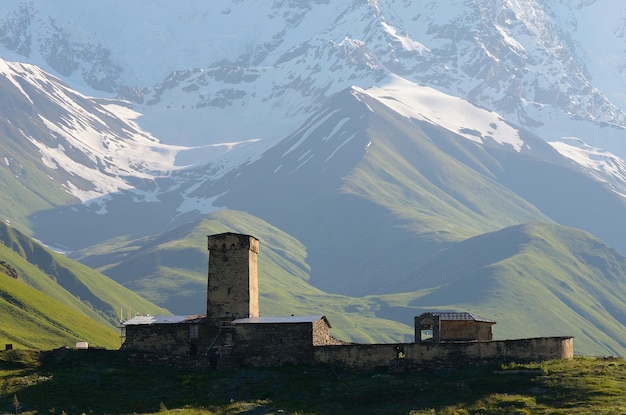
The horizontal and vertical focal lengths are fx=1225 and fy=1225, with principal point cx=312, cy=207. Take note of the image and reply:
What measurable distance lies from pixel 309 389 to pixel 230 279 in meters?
19.3

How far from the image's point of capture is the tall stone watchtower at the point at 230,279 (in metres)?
111

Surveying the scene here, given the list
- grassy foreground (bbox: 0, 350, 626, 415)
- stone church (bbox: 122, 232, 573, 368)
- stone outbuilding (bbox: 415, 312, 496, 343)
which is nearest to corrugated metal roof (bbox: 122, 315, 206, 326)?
stone church (bbox: 122, 232, 573, 368)

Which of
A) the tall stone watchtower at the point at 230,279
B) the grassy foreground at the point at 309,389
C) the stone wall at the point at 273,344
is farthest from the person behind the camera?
the tall stone watchtower at the point at 230,279

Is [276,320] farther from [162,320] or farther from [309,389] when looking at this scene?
[309,389]

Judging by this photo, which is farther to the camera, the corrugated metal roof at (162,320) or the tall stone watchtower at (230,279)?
the tall stone watchtower at (230,279)

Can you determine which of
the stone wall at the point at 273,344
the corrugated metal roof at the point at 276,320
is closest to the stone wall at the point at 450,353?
the stone wall at the point at 273,344

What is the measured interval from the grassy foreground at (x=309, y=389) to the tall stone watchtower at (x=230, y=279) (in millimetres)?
9183

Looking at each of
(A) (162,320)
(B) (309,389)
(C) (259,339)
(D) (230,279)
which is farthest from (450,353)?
(A) (162,320)

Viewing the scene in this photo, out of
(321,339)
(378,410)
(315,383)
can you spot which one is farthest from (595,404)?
(321,339)

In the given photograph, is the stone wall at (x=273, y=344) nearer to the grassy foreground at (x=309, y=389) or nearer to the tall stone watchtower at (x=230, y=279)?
the grassy foreground at (x=309, y=389)

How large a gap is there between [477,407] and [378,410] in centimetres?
715

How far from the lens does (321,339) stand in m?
106

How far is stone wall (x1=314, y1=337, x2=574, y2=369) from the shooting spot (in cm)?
9744

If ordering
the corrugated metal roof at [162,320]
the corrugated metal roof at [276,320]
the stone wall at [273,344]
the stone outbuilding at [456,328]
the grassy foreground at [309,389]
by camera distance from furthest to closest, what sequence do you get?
the corrugated metal roof at [162,320] → the stone outbuilding at [456,328] → the corrugated metal roof at [276,320] → the stone wall at [273,344] → the grassy foreground at [309,389]
